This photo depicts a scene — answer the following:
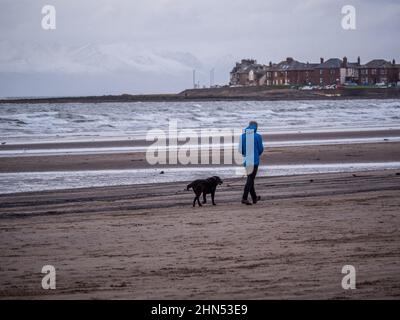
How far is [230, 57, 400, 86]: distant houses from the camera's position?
138m

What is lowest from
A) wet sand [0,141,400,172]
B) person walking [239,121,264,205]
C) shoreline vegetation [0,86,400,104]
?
wet sand [0,141,400,172]

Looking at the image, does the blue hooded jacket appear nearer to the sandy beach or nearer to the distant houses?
the sandy beach

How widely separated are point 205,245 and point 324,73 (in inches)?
5234

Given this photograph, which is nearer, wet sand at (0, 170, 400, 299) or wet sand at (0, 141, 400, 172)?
wet sand at (0, 170, 400, 299)

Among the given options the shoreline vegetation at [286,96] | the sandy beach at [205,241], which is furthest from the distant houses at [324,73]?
the sandy beach at [205,241]

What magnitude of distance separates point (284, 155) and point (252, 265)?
16.9 m

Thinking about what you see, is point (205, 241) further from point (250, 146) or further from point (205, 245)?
point (250, 146)

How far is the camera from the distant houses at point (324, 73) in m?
138

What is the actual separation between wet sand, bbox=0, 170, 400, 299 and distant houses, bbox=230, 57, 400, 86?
12623 centimetres

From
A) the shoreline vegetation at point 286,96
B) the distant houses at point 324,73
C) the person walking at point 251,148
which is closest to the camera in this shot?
the person walking at point 251,148

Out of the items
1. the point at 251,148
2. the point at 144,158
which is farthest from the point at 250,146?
the point at 144,158

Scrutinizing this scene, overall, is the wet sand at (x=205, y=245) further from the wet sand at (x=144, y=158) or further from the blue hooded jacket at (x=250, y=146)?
the wet sand at (x=144, y=158)

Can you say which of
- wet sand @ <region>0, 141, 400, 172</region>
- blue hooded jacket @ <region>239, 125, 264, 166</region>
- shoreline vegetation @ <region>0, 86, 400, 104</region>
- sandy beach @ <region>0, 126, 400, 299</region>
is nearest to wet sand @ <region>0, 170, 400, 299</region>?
sandy beach @ <region>0, 126, 400, 299</region>

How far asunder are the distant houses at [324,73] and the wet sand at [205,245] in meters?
126
